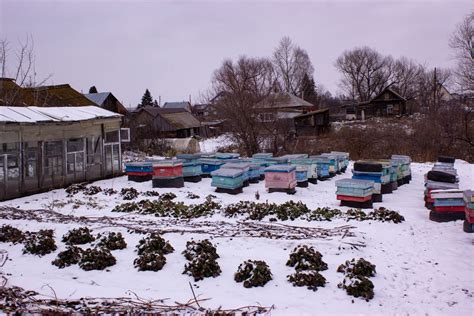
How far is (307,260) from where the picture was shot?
6.57 meters

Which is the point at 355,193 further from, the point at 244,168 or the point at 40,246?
the point at 40,246

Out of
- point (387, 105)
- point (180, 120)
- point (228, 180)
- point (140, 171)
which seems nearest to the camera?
point (228, 180)

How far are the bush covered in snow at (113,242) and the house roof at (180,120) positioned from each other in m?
32.3

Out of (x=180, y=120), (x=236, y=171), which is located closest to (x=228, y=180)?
(x=236, y=171)

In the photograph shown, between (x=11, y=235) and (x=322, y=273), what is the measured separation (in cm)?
623

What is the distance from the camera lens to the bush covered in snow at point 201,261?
6.30 m

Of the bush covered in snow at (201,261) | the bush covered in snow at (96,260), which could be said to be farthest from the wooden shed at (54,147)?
the bush covered in snow at (201,261)

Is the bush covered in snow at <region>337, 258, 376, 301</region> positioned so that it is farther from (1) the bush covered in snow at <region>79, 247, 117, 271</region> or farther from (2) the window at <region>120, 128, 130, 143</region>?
(2) the window at <region>120, 128, 130, 143</region>

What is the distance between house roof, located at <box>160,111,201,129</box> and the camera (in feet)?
131

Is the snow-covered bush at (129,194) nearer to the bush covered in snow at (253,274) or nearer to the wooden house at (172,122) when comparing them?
the bush covered in snow at (253,274)

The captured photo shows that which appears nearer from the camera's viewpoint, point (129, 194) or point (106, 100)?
point (129, 194)

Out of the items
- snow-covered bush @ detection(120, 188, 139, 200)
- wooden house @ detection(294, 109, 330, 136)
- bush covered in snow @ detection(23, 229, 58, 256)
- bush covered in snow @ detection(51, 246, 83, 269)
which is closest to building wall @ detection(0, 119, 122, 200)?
snow-covered bush @ detection(120, 188, 139, 200)

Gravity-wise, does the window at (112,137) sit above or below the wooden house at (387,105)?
below

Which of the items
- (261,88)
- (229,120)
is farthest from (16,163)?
(261,88)
